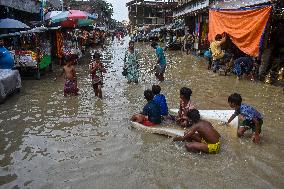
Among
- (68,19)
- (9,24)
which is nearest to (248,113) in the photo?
(9,24)

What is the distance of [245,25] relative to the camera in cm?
1220

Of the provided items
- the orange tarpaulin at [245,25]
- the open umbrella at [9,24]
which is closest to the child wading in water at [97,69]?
the open umbrella at [9,24]

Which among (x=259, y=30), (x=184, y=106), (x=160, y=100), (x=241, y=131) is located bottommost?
(x=241, y=131)

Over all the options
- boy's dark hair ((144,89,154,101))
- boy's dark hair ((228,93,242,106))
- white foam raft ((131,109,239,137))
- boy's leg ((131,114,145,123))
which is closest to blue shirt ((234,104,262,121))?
boy's dark hair ((228,93,242,106))

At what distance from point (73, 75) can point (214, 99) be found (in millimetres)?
4307

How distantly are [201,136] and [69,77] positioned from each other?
209 inches

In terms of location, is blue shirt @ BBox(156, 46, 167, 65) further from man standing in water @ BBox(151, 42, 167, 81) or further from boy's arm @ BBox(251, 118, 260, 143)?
boy's arm @ BBox(251, 118, 260, 143)

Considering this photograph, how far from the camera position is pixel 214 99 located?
10.3m

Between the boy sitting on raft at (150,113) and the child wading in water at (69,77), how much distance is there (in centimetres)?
346

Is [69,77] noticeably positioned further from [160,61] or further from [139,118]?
[160,61]

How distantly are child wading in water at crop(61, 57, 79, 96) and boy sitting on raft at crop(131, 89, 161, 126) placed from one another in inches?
136

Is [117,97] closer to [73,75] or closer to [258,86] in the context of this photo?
[73,75]

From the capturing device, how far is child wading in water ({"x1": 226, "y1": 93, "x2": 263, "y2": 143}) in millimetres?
6277

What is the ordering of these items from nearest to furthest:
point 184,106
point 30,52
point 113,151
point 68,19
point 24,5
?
point 113,151
point 184,106
point 30,52
point 68,19
point 24,5
